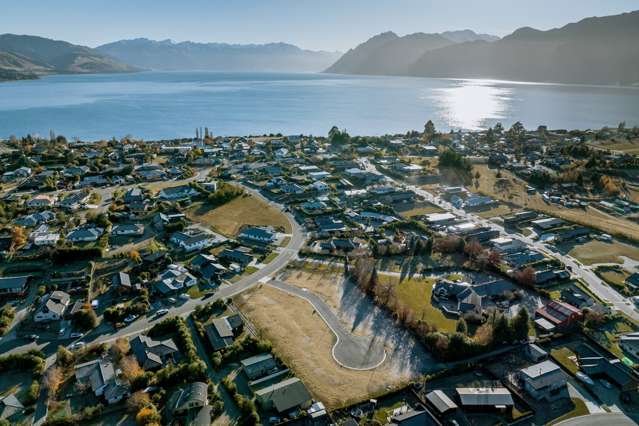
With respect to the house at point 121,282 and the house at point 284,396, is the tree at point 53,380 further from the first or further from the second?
the house at point 284,396

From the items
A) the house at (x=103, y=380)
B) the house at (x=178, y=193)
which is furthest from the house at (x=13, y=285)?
the house at (x=178, y=193)

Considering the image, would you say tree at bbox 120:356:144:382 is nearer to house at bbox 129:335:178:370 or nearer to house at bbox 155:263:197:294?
house at bbox 129:335:178:370

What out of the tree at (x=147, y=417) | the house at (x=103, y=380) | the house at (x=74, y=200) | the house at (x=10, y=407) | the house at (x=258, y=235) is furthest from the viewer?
the house at (x=74, y=200)

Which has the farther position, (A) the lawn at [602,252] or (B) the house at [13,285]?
(A) the lawn at [602,252]

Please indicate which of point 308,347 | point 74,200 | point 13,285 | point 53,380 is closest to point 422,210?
point 308,347

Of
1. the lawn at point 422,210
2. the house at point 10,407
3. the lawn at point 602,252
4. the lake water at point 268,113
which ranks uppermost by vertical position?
the lake water at point 268,113

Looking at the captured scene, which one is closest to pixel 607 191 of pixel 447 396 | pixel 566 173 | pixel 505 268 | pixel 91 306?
pixel 566 173
